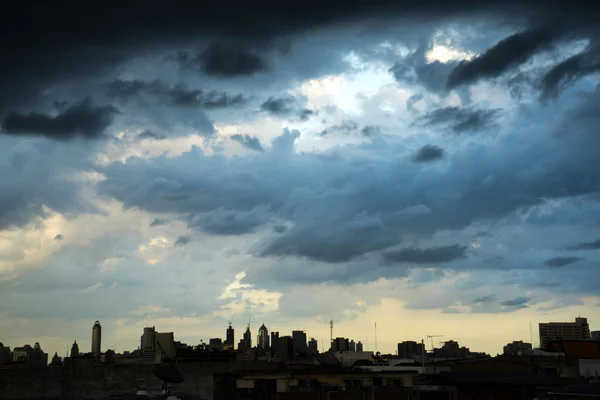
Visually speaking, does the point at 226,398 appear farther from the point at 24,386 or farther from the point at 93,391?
the point at 24,386

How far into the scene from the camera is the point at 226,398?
84.3 m

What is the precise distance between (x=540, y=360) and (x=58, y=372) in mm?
82680

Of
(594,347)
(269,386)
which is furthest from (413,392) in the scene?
(594,347)

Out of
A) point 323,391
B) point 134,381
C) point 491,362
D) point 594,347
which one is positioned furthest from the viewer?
point 594,347

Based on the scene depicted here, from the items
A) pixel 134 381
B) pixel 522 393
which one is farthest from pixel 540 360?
pixel 134 381

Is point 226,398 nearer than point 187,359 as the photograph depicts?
Yes

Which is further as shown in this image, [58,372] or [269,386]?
[58,372]

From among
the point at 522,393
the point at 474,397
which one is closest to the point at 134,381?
the point at 474,397

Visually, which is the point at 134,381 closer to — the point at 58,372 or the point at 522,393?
the point at 58,372

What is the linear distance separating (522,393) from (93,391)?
5276 centimetres

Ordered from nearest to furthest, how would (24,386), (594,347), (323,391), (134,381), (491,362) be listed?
(323,391), (24,386), (134,381), (491,362), (594,347)

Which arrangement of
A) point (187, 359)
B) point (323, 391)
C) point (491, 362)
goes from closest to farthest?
point (323, 391) → point (491, 362) → point (187, 359)

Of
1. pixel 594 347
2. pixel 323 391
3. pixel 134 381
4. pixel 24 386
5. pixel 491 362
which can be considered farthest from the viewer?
pixel 594 347

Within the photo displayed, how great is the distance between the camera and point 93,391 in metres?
85.7
